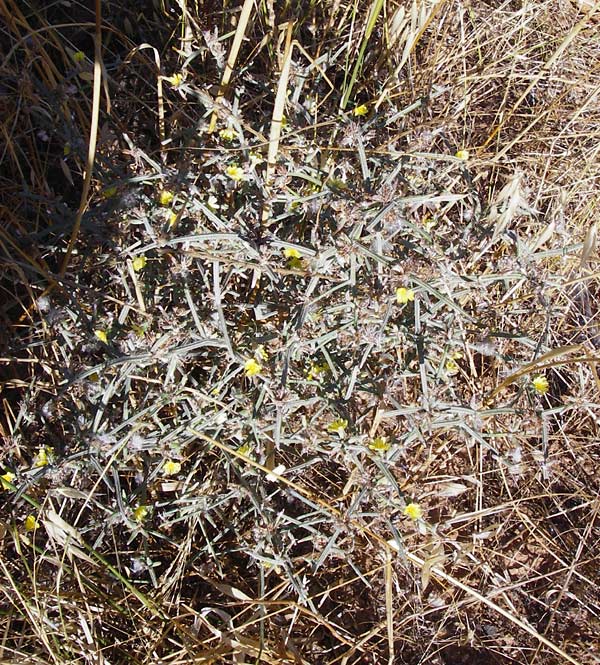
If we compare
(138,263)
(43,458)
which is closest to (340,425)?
(138,263)

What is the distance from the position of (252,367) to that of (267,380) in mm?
49

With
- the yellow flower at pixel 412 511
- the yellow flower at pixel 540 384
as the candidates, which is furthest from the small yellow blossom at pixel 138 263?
the yellow flower at pixel 540 384

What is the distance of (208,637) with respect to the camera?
176 centimetres

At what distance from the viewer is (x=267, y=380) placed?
5.24 feet

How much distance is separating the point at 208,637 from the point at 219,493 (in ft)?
1.27

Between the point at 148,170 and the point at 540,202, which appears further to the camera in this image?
the point at 540,202

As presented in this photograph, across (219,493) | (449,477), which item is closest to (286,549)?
(219,493)

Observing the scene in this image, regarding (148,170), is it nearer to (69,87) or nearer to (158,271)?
(158,271)

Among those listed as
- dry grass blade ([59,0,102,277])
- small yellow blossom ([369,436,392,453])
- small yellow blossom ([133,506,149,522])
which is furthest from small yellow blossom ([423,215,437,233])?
small yellow blossom ([133,506,149,522])

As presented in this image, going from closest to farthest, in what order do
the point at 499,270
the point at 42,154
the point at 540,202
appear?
the point at 499,270 → the point at 42,154 → the point at 540,202

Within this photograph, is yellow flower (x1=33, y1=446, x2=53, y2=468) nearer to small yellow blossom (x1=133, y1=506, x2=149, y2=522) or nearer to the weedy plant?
the weedy plant

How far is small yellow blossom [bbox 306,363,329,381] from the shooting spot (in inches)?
65.4

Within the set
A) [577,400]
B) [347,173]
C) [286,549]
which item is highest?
[347,173]

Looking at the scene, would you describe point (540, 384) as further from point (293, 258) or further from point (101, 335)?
point (101, 335)
